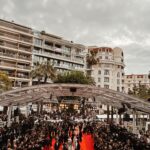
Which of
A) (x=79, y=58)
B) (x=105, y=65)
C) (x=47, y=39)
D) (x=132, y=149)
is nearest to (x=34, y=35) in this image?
(x=47, y=39)

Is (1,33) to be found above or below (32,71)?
above

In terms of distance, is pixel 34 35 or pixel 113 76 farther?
pixel 113 76

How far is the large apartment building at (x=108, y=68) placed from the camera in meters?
94.2

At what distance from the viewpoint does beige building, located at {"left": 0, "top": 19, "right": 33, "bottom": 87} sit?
61.1 metres

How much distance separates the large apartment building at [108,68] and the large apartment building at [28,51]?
1709 centimetres

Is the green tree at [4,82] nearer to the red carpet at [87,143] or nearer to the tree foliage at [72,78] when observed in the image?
the tree foliage at [72,78]

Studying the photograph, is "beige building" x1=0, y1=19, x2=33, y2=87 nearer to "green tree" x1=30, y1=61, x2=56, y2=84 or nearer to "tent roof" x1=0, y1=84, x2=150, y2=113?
"green tree" x1=30, y1=61, x2=56, y2=84

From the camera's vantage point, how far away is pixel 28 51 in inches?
2623

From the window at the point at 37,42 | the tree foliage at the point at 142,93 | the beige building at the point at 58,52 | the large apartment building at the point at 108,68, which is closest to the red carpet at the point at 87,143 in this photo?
the beige building at the point at 58,52

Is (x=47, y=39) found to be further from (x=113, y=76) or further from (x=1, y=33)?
(x=113, y=76)

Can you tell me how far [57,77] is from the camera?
215 ft

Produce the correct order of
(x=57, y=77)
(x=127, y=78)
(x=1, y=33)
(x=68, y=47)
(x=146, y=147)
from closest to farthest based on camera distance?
1. (x=146, y=147)
2. (x=1, y=33)
3. (x=57, y=77)
4. (x=68, y=47)
5. (x=127, y=78)

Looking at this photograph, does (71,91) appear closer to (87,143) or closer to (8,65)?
(87,143)

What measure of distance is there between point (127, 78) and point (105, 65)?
4326 cm
